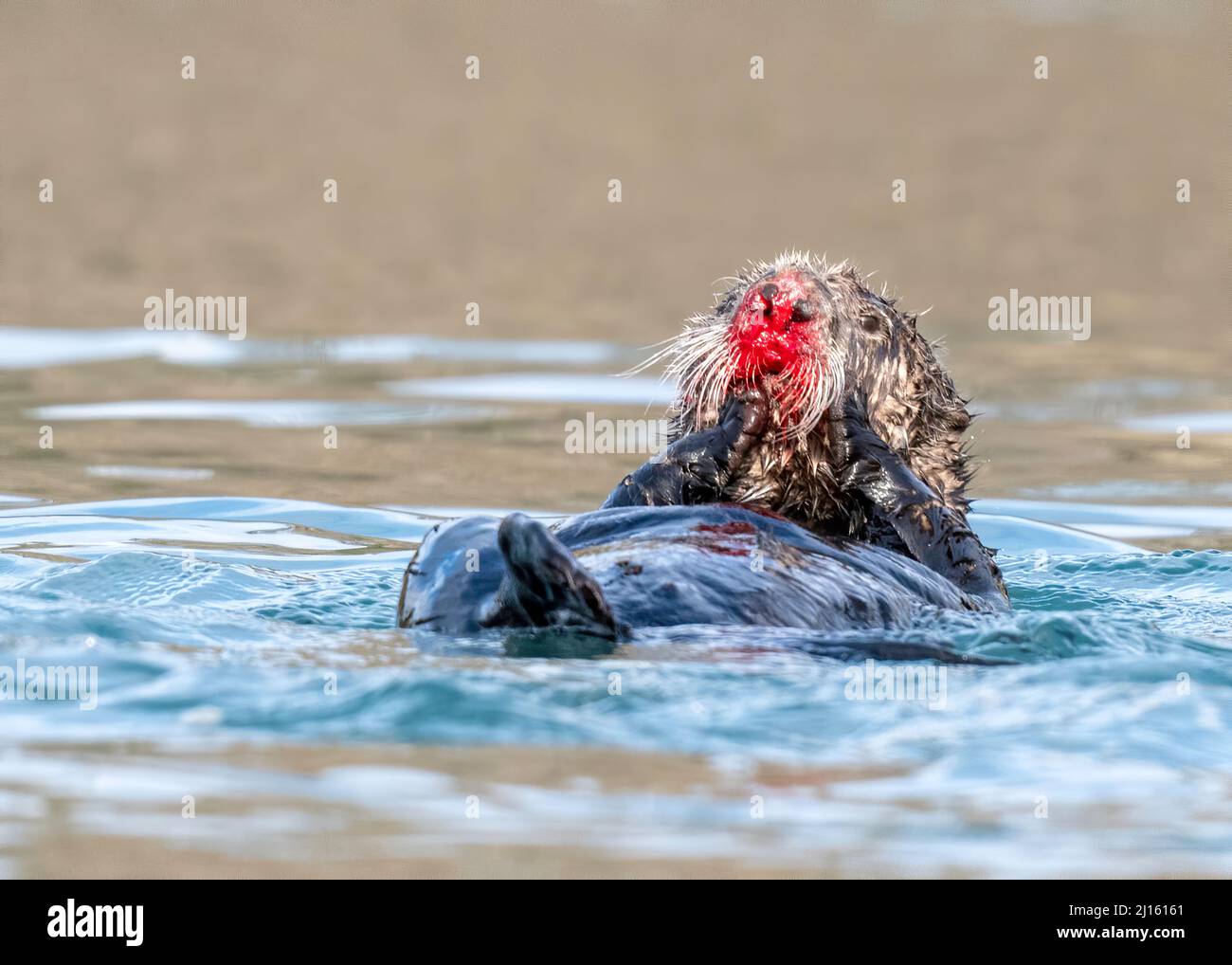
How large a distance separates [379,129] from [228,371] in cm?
483

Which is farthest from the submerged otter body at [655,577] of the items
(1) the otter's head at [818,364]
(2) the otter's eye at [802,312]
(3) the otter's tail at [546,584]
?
(2) the otter's eye at [802,312]

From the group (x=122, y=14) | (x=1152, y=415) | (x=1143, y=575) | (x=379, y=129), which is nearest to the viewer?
(x=1143, y=575)

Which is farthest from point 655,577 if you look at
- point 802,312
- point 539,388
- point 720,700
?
point 539,388

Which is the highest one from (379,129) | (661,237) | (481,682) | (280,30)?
(280,30)

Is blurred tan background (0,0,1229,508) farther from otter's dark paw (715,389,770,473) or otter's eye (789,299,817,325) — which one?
otter's eye (789,299,817,325)

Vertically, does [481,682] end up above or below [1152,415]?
below

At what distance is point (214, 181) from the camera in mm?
15109

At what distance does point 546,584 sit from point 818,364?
181 centimetres

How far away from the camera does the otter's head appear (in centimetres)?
617

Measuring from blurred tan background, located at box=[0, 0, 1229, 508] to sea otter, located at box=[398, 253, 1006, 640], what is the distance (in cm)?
302

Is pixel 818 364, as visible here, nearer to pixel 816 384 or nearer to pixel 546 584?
pixel 816 384

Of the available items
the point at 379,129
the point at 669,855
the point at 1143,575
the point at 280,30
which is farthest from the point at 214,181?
the point at 669,855

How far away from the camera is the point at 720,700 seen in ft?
15.7

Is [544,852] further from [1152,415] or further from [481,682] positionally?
[1152,415]
